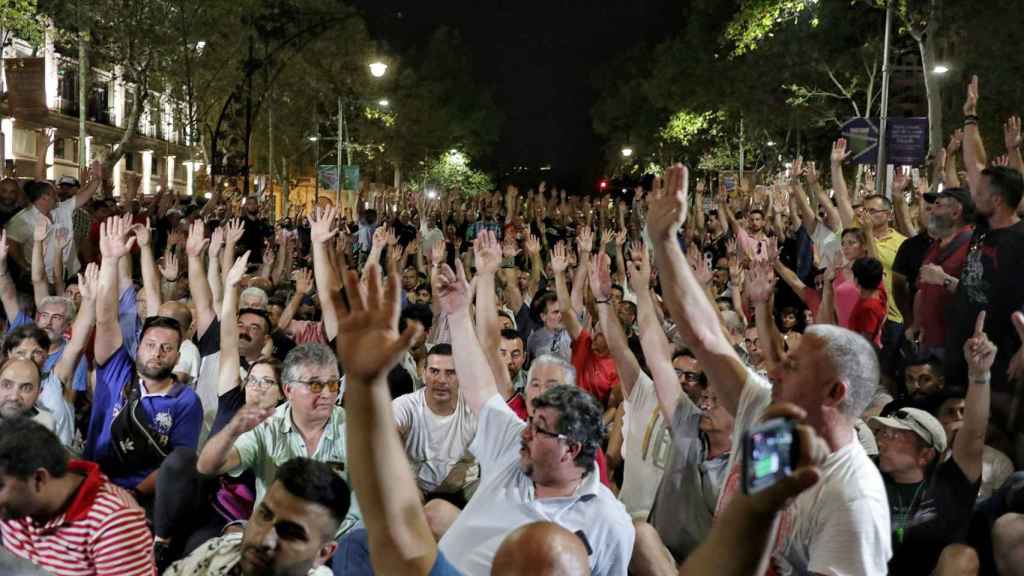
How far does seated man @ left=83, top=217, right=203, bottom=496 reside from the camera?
607cm

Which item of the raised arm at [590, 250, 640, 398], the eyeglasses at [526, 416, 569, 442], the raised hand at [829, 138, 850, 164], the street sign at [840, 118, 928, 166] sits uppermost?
the street sign at [840, 118, 928, 166]

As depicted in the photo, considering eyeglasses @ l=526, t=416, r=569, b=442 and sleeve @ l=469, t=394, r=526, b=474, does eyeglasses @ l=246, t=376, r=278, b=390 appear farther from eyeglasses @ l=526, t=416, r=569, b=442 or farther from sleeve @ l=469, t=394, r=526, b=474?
eyeglasses @ l=526, t=416, r=569, b=442

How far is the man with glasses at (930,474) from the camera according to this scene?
15.6ft

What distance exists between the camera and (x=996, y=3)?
2386cm

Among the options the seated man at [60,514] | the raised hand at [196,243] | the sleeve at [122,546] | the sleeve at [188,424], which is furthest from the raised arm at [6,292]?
the sleeve at [122,546]

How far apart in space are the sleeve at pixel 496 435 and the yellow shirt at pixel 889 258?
524 centimetres

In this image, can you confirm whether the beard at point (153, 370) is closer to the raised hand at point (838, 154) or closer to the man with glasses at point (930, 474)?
the man with glasses at point (930, 474)

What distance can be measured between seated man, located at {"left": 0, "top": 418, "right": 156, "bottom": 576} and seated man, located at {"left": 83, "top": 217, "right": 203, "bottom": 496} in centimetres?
178

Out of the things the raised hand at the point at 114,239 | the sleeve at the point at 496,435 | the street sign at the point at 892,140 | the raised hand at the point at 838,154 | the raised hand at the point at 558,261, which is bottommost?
the sleeve at the point at 496,435

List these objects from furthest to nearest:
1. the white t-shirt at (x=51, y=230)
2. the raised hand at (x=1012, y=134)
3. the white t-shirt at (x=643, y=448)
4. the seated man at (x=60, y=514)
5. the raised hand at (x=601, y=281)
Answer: the white t-shirt at (x=51, y=230)
the raised hand at (x=1012, y=134)
the raised hand at (x=601, y=281)
the white t-shirt at (x=643, y=448)
the seated man at (x=60, y=514)

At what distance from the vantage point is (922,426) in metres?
4.94

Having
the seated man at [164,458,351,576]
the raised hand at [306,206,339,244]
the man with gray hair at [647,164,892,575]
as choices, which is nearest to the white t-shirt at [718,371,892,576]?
the man with gray hair at [647,164,892,575]

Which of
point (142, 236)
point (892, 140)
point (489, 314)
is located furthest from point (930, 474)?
point (892, 140)

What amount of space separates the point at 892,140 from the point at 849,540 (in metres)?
18.8
